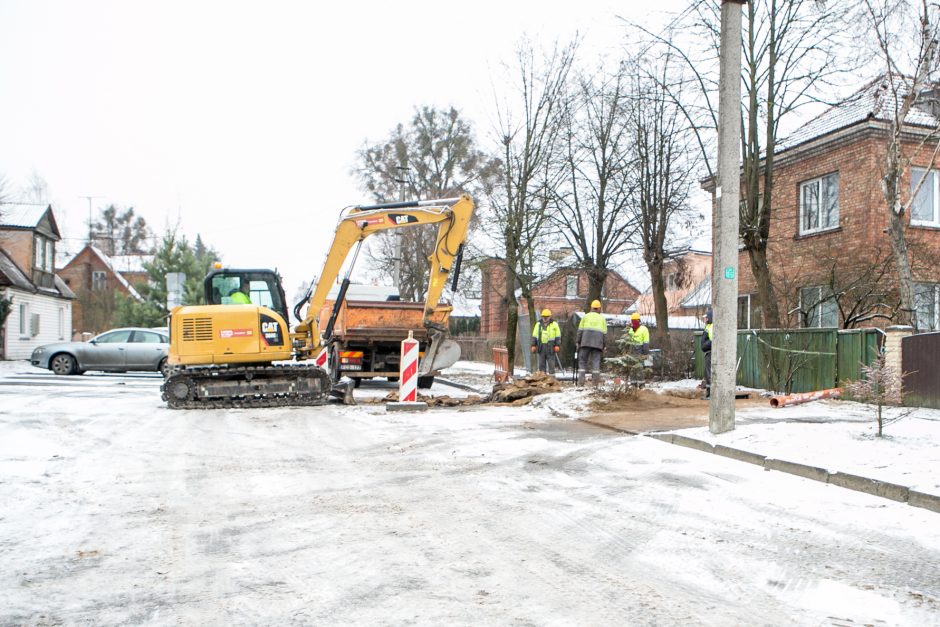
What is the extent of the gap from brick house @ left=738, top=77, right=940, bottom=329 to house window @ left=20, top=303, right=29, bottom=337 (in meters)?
33.1

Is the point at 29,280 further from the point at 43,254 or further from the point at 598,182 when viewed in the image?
the point at 598,182

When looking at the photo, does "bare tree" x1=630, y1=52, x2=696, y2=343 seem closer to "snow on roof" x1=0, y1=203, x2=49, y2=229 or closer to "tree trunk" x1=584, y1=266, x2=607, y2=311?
"tree trunk" x1=584, y1=266, x2=607, y2=311

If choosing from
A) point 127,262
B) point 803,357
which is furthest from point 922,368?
point 127,262

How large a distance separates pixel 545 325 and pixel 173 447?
14.0m

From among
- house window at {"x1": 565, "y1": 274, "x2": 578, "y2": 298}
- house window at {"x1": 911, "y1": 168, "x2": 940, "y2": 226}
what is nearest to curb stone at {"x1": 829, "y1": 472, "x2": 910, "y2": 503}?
house window at {"x1": 911, "y1": 168, "x2": 940, "y2": 226}

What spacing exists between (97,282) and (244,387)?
203ft

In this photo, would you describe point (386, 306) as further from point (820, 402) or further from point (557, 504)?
point (557, 504)

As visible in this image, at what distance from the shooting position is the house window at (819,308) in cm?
1820

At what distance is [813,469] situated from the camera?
736 cm

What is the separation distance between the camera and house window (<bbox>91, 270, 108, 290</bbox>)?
68.0 meters

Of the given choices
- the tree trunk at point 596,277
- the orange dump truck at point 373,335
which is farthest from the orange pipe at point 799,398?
the tree trunk at point 596,277

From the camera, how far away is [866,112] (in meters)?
19.1

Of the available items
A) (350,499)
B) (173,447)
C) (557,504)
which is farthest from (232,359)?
(557,504)

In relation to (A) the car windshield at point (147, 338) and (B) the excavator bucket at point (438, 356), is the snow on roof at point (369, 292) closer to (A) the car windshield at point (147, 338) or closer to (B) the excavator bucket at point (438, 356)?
(B) the excavator bucket at point (438, 356)
